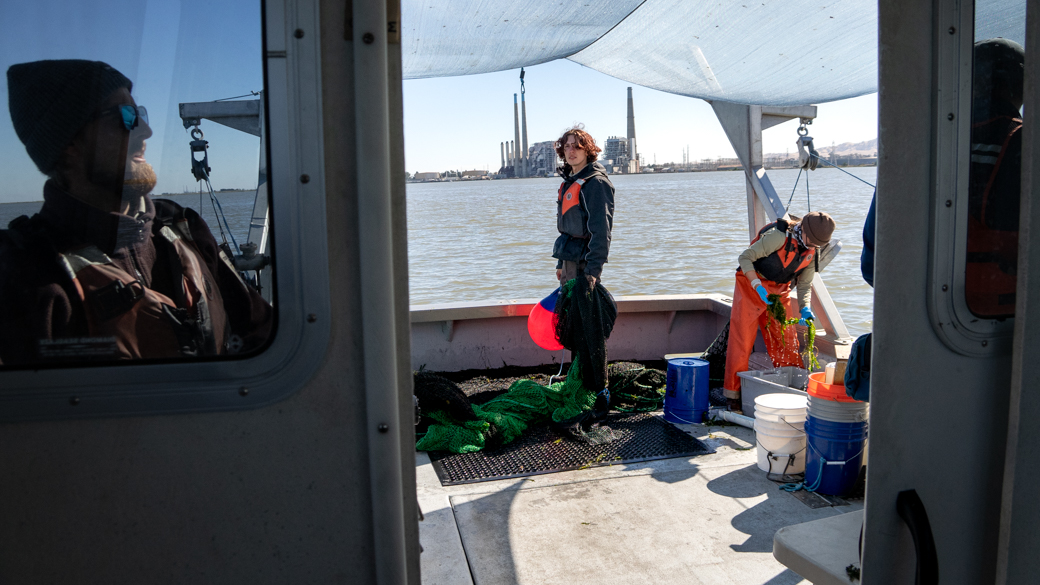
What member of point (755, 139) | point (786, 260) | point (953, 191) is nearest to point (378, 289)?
point (953, 191)

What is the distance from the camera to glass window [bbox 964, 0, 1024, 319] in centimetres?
171

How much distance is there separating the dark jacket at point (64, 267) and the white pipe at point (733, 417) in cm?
437

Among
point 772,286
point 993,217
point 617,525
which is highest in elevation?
point 993,217

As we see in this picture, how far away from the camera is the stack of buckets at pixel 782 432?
4.18 m

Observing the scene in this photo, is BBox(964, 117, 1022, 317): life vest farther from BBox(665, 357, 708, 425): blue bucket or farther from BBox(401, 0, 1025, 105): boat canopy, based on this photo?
BBox(665, 357, 708, 425): blue bucket

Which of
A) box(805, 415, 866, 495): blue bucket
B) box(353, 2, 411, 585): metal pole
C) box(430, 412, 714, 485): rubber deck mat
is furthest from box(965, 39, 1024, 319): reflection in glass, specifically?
box(430, 412, 714, 485): rubber deck mat

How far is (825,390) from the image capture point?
3861 millimetres

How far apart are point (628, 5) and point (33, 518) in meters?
4.36

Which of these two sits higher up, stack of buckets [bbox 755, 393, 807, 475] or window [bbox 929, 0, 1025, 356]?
window [bbox 929, 0, 1025, 356]

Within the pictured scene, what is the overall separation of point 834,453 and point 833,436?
0.10m

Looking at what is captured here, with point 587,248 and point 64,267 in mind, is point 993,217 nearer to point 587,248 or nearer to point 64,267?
point 64,267

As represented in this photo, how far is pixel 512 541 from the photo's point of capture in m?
3.54

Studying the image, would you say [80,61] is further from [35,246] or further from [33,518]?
[33,518]

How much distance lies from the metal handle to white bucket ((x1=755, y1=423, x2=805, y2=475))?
255cm
